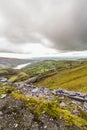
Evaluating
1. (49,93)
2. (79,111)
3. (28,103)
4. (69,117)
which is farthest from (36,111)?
(49,93)

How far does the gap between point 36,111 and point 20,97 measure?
222cm

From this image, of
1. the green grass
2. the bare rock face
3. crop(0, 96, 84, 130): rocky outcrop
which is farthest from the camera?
the bare rock face

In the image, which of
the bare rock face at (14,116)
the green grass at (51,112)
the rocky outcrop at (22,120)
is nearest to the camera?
the rocky outcrop at (22,120)

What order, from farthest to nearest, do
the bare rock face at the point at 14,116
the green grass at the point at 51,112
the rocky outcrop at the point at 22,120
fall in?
the bare rock face at the point at 14,116
the green grass at the point at 51,112
the rocky outcrop at the point at 22,120

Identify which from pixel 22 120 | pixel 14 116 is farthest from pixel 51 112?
pixel 14 116

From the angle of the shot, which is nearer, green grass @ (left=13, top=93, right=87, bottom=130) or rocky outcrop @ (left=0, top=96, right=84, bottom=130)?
rocky outcrop @ (left=0, top=96, right=84, bottom=130)

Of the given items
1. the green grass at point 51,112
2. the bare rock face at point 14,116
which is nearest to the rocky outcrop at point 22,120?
the bare rock face at point 14,116

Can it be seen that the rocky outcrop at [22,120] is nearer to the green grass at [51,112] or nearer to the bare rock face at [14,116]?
the bare rock face at [14,116]

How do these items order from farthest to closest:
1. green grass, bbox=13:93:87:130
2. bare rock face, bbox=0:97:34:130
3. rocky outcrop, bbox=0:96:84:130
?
bare rock face, bbox=0:97:34:130 < green grass, bbox=13:93:87:130 < rocky outcrop, bbox=0:96:84:130

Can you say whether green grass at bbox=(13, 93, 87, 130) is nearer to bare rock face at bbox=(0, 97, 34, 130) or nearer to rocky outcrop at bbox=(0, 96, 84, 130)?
rocky outcrop at bbox=(0, 96, 84, 130)

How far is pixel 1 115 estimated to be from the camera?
62.1 feet

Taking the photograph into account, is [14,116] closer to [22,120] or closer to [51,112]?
[22,120]

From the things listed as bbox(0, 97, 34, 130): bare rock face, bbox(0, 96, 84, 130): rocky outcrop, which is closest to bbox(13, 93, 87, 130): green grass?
bbox(0, 96, 84, 130): rocky outcrop

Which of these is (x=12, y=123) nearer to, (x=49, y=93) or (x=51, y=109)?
(x=51, y=109)
